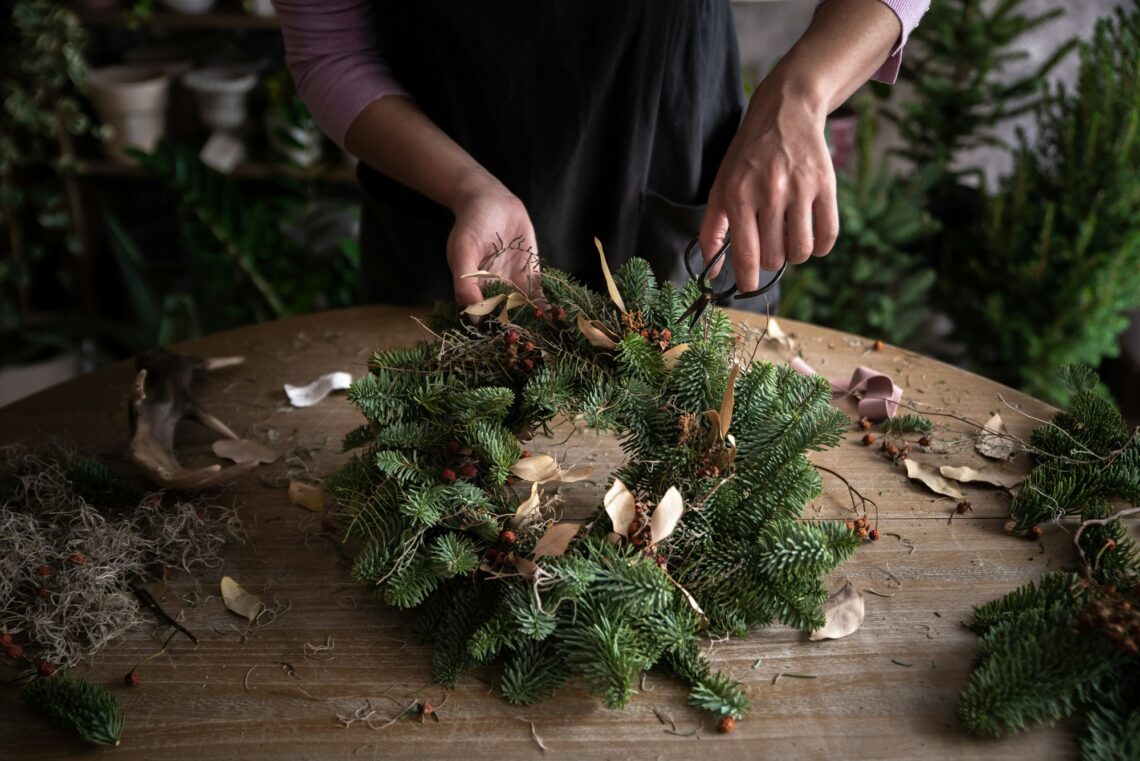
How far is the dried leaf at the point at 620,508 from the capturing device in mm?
816

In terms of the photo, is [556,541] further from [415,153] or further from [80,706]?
[415,153]

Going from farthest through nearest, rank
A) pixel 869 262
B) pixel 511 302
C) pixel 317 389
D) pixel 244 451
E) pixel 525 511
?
1. pixel 869 262
2. pixel 317 389
3. pixel 244 451
4. pixel 511 302
5. pixel 525 511

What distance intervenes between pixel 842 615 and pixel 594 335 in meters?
0.35

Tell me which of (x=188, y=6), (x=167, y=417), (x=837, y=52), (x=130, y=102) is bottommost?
(x=130, y=102)

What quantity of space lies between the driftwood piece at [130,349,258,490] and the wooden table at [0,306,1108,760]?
5cm

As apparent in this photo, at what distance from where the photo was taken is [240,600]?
87 centimetres

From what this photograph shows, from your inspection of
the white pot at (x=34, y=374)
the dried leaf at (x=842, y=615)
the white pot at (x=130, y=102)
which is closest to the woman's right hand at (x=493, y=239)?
the dried leaf at (x=842, y=615)

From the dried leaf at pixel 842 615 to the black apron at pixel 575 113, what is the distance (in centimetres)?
61

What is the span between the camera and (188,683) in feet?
2.59

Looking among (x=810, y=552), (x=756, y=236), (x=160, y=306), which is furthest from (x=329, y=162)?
(x=810, y=552)

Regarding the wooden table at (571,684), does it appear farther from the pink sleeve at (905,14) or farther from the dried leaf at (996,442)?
the pink sleeve at (905,14)

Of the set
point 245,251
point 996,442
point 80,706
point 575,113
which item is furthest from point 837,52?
point 245,251

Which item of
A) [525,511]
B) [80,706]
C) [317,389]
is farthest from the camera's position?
[317,389]

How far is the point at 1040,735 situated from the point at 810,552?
219 mm
